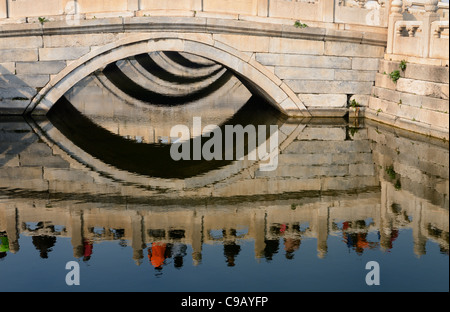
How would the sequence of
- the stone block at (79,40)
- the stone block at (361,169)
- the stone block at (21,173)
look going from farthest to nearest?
the stone block at (79,40) < the stone block at (361,169) < the stone block at (21,173)

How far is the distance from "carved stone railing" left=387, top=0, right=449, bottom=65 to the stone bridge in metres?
0.04

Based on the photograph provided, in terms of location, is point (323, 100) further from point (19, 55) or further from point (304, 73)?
point (19, 55)

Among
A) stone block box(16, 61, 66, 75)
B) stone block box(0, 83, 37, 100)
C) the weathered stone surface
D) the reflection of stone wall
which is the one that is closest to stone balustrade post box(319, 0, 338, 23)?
the weathered stone surface

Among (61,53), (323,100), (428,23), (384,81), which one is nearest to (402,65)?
(384,81)

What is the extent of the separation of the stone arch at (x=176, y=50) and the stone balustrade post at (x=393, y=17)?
77.5 inches

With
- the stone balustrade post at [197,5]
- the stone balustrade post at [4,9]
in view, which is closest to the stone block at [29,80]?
the stone balustrade post at [4,9]

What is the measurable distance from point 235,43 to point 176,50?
1.08 metres

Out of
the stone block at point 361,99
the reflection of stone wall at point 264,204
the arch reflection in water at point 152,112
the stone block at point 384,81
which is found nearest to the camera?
the reflection of stone wall at point 264,204

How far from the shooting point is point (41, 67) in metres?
13.2

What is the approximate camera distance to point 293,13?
42.7 ft

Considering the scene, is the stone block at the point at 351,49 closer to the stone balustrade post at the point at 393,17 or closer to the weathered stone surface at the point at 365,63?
the weathered stone surface at the point at 365,63

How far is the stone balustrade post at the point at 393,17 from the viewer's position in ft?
43.0

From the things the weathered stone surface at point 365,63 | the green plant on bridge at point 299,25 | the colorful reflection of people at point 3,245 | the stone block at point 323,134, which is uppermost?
the green plant on bridge at point 299,25

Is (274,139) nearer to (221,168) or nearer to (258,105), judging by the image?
(221,168)
